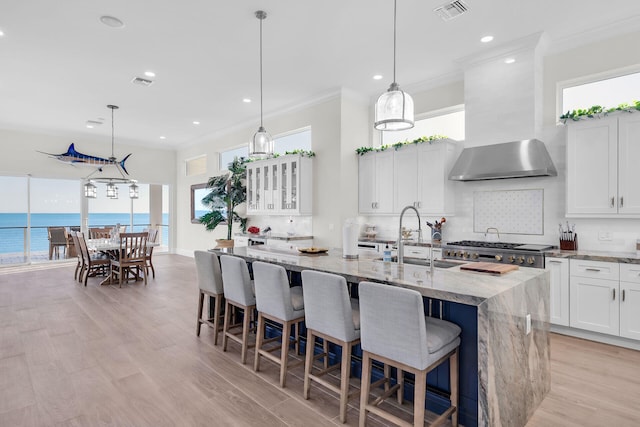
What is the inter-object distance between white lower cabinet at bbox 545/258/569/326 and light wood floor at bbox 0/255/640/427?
22cm

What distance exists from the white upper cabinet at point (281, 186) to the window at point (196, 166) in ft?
9.98

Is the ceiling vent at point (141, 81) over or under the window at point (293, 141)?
over

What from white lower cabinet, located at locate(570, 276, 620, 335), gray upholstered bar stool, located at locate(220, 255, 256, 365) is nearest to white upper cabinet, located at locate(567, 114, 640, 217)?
white lower cabinet, located at locate(570, 276, 620, 335)

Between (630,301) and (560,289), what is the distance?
0.56 m

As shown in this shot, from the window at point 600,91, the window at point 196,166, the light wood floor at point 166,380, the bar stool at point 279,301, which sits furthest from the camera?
the window at point 196,166

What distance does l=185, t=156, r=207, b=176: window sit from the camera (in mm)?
9663

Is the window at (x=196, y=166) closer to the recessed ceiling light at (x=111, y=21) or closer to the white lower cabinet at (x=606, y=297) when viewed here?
the recessed ceiling light at (x=111, y=21)

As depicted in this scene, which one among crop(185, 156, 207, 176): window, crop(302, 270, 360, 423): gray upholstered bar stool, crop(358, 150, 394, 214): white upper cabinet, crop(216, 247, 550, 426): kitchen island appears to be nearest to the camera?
crop(216, 247, 550, 426): kitchen island

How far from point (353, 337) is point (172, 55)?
4326 mm

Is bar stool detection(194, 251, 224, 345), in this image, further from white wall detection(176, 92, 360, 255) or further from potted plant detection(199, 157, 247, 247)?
potted plant detection(199, 157, 247, 247)

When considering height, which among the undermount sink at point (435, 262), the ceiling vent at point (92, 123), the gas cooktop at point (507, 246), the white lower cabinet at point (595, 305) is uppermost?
the ceiling vent at point (92, 123)

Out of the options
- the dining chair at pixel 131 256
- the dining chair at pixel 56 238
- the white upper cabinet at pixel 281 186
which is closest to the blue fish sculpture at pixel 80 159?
the dining chair at pixel 56 238

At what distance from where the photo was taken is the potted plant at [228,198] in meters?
7.71

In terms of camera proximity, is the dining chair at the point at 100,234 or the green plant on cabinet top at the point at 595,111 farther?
the dining chair at the point at 100,234
